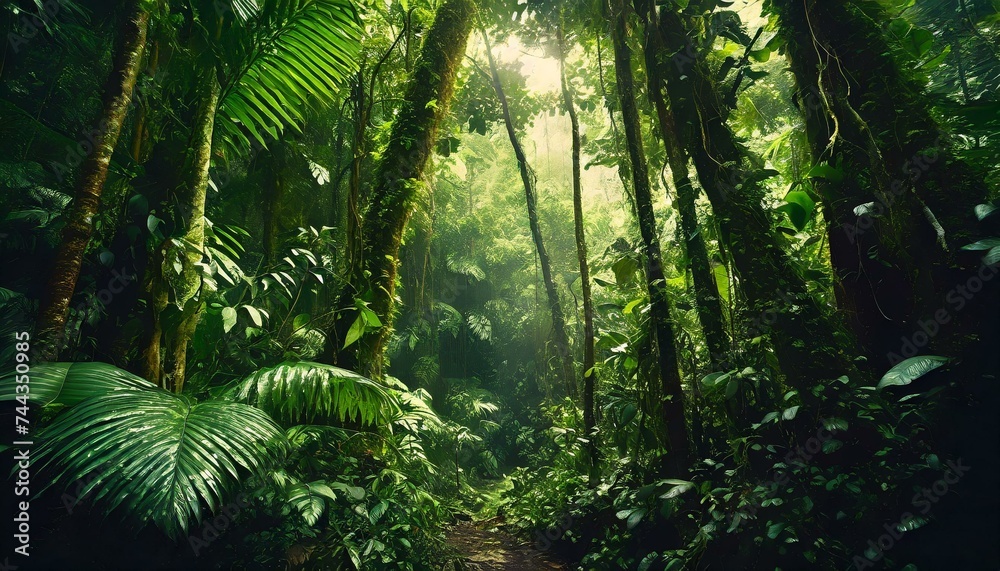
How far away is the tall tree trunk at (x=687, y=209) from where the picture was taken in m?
3.09

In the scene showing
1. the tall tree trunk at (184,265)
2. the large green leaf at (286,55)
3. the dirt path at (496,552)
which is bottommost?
the dirt path at (496,552)

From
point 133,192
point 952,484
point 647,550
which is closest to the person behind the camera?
point 952,484

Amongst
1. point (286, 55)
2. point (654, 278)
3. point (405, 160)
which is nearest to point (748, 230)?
point (654, 278)

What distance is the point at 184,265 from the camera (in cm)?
257

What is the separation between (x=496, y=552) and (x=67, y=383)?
3.67 m

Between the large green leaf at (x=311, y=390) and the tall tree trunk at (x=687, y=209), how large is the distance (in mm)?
2066

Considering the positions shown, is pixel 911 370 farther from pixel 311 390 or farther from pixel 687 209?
pixel 311 390

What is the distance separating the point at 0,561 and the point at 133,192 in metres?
1.70

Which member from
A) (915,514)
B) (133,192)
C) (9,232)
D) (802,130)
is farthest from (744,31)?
(9,232)

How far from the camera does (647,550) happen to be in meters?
2.98

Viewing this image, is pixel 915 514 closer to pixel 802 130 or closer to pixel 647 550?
pixel 647 550

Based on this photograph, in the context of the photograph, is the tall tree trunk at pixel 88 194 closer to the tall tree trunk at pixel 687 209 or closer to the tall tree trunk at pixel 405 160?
the tall tree trunk at pixel 405 160

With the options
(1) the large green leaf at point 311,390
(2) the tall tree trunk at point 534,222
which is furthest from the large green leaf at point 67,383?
(2) the tall tree trunk at point 534,222

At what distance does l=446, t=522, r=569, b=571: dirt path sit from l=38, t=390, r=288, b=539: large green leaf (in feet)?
8.31
